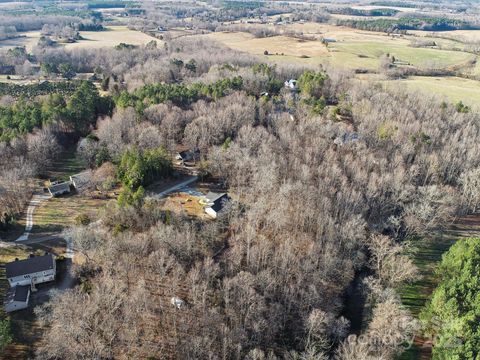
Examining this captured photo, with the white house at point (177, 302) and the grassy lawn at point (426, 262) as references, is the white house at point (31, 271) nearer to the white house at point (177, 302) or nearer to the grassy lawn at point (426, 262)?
the white house at point (177, 302)

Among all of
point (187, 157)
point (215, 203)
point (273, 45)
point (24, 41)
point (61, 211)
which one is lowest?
point (61, 211)

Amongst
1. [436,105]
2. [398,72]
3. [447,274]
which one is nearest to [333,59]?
[398,72]

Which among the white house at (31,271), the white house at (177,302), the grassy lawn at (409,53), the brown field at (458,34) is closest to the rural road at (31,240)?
the white house at (31,271)

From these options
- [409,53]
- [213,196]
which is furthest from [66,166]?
[409,53]

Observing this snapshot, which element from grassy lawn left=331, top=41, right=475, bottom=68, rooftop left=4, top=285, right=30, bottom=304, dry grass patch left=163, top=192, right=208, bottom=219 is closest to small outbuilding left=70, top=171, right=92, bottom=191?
dry grass patch left=163, top=192, right=208, bottom=219

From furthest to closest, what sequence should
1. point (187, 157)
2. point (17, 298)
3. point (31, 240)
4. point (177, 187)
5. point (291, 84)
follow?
point (291, 84)
point (187, 157)
point (177, 187)
point (31, 240)
point (17, 298)

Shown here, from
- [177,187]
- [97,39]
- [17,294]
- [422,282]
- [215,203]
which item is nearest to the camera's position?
A: [17,294]

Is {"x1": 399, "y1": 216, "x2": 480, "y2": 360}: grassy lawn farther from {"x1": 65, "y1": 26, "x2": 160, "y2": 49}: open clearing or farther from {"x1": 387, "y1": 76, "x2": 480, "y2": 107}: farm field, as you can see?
{"x1": 65, "y1": 26, "x2": 160, "y2": 49}: open clearing

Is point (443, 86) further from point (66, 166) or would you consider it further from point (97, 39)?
point (97, 39)
